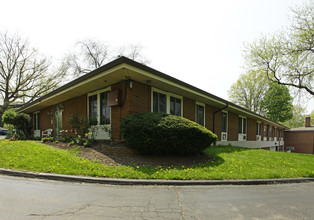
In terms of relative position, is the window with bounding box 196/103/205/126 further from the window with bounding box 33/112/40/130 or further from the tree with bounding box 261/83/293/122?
the tree with bounding box 261/83/293/122

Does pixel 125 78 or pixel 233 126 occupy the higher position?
pixel 125 78

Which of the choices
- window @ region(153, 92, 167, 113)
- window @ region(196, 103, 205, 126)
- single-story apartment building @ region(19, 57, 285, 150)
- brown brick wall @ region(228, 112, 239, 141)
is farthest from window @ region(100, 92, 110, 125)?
brown brick wall @ region(228, 112, 239, 141)

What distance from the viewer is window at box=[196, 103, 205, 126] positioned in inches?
482

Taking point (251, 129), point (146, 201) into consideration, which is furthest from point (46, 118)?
point (251, 129)

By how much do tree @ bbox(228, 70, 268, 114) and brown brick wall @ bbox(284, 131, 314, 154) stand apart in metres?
7.13

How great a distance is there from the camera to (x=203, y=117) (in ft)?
41.8

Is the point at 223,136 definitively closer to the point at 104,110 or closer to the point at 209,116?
the point at 209,116

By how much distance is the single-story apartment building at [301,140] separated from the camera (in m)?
29.7

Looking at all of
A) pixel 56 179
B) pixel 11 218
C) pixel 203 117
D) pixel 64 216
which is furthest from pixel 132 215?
pixel 203 117

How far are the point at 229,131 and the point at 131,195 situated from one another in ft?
45.5

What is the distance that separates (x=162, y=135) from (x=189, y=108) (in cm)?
579

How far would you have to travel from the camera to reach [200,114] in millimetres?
12523

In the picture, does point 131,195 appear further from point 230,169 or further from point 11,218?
point 230,169

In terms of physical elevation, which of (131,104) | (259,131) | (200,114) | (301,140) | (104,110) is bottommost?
(301,140)
